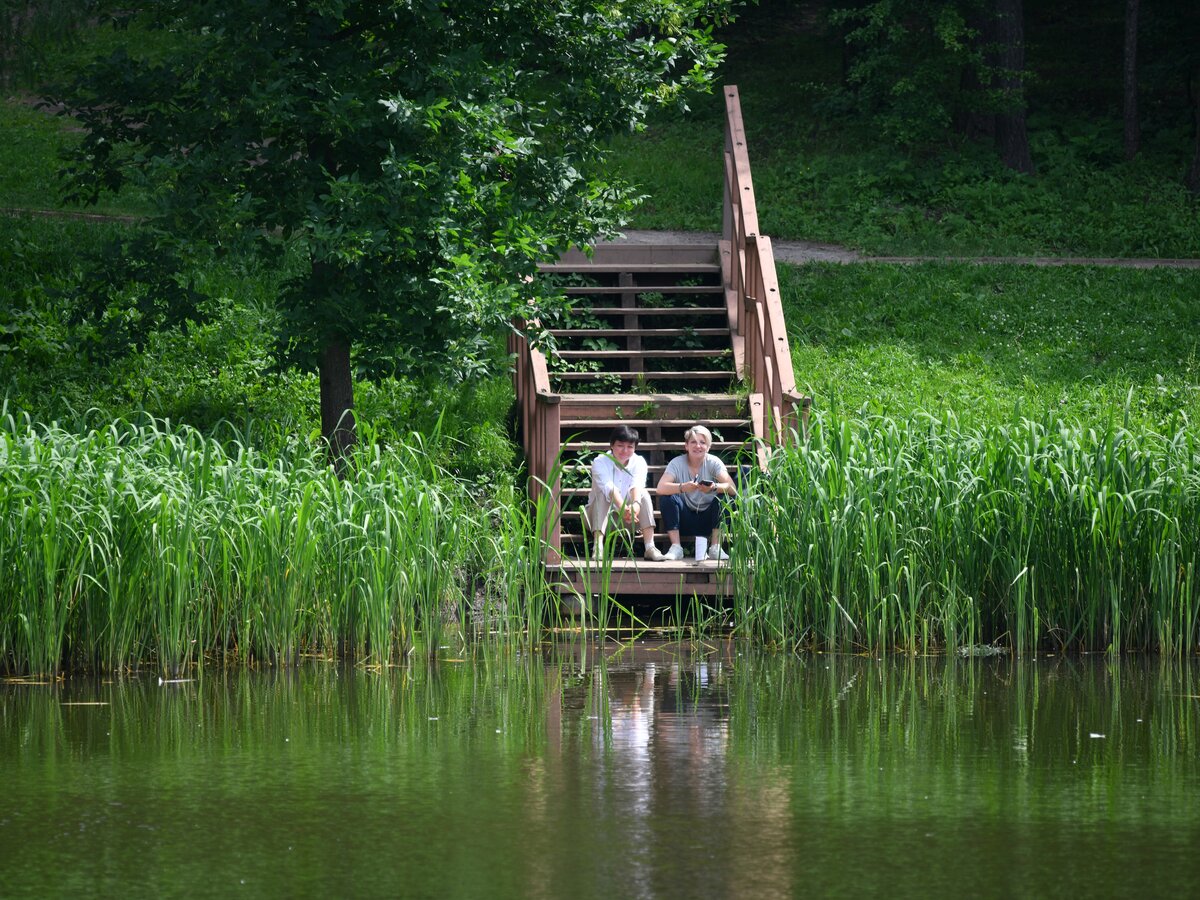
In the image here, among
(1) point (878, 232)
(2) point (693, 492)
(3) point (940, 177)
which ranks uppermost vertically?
(3) point (940, 177)

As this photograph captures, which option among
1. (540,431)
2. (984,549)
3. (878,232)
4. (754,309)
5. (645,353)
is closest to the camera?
(984,549)

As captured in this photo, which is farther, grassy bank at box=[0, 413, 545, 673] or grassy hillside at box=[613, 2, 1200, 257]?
grassy hillside at box=[613, 2, 1200, 257]

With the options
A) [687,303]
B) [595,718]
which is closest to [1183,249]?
[687,303]

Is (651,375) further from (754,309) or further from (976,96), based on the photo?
(976,96)

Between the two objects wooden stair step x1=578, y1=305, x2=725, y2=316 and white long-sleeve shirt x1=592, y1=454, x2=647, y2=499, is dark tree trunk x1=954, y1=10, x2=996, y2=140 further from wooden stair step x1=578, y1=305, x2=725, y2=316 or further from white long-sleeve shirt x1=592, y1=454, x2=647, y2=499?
white long-sleeve shirt x1=592, y1=454, x2=647, y2=499

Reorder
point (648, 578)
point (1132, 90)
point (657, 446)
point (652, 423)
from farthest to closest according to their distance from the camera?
1. point (1132, 90)
2. point (652, 423)
3. point (657, 446)
4. point (648, 578)

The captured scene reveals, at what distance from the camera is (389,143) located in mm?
10773

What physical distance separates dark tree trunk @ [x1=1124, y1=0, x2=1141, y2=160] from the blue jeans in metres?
15.4

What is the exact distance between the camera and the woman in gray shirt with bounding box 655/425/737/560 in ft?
38.4

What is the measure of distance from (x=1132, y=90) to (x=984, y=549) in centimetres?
1707

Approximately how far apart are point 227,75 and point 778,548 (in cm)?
464

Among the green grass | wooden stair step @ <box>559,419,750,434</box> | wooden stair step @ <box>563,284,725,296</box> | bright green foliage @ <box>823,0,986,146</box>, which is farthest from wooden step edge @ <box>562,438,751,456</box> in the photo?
bright green foliage @ <box>823,0,986,146</box>

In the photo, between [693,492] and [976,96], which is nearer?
[693,492]

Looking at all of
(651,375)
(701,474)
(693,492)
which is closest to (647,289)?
(651,375)
